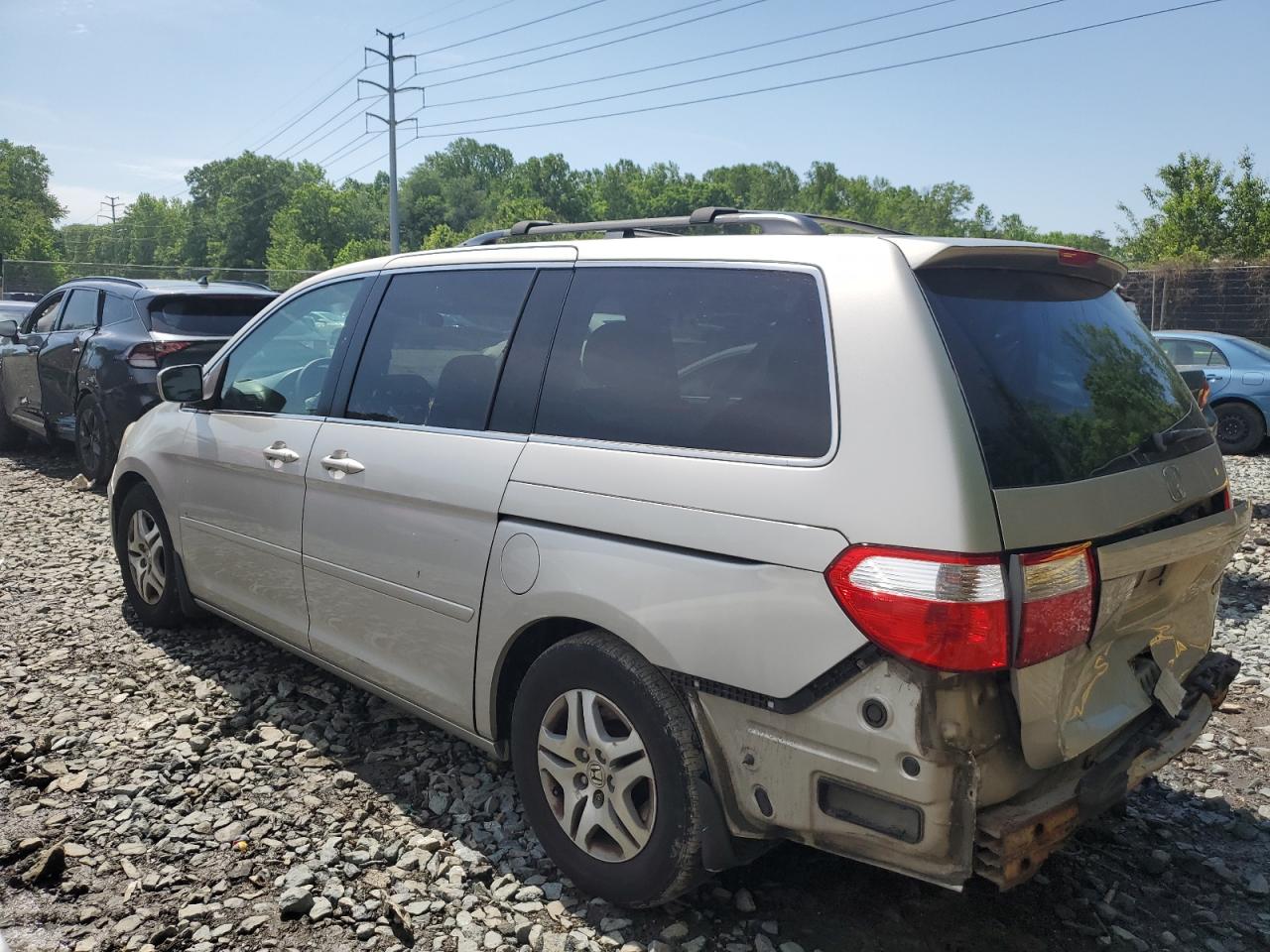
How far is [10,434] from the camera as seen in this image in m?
11.3

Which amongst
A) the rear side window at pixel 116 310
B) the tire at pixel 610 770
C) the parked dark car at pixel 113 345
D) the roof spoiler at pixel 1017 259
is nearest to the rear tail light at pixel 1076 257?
the roof spoiler at pixel 1017 259

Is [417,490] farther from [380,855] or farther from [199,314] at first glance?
[199,314]

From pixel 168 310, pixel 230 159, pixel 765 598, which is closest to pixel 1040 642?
pixel 765 598

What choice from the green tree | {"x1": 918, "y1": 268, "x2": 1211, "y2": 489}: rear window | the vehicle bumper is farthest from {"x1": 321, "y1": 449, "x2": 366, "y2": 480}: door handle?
the green tree

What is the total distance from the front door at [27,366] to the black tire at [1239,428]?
1375 cm

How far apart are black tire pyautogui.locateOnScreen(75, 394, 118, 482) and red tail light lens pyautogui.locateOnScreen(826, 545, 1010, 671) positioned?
324 inches

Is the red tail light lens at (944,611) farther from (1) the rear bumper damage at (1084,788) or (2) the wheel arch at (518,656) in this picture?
(2) the wheel arch at (518,656)

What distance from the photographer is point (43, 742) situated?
153 inches

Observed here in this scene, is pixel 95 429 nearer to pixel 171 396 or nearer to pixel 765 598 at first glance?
pixel 171 396

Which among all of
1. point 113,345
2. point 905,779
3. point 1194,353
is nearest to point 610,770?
point 905,779

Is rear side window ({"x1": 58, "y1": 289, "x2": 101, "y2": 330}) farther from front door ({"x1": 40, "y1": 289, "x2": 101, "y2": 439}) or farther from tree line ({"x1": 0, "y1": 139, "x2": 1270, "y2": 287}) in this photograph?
tree line ({"x1": 0, "y1": 139, "x2": 1270, "y2": 287})

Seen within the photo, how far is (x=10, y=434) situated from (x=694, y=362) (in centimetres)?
1138

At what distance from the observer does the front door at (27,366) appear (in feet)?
33.0

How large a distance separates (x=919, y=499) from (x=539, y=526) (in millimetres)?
1129
